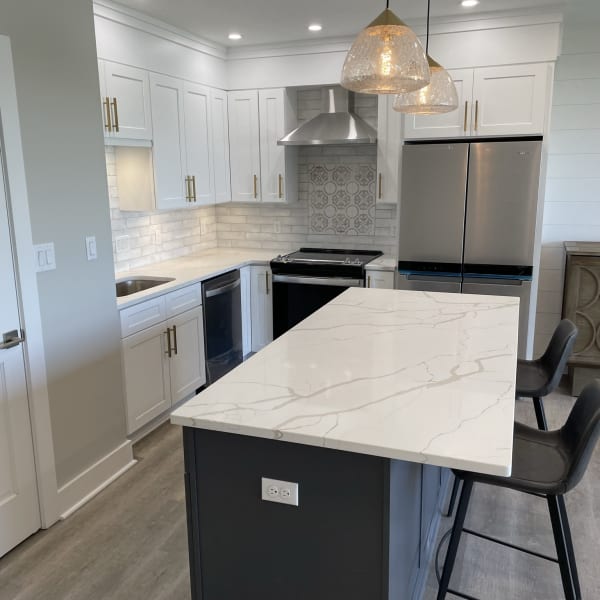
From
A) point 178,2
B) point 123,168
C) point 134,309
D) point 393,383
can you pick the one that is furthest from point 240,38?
point 393,383

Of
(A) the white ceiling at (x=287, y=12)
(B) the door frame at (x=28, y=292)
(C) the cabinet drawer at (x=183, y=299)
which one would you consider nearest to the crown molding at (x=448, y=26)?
(A) the white ceiling at (x=287, y=12)

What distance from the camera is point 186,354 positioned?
152 inches

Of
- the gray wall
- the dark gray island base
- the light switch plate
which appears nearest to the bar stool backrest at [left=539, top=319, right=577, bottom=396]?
the dark gray island base

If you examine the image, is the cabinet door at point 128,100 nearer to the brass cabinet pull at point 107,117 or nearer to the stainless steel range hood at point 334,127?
the brass cabinet pull at point 107,117

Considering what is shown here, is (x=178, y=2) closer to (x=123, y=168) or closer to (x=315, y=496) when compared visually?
(x=123, y=168)

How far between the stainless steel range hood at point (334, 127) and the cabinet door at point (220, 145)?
0.52 m

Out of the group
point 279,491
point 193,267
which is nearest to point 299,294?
point 193,267

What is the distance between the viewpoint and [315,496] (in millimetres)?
1571

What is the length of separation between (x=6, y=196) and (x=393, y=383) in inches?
67.4

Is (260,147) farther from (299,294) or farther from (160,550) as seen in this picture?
(160,550)

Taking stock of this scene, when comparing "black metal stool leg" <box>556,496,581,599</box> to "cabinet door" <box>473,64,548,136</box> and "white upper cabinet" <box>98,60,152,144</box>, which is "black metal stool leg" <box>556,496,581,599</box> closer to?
"cabinet door" <box>473,64,548,136</box>

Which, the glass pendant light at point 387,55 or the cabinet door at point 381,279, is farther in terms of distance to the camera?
the cabinet door at point 381,279

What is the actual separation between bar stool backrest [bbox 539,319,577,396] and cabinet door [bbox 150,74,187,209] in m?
2.64

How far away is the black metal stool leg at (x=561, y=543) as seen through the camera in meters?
1.86
